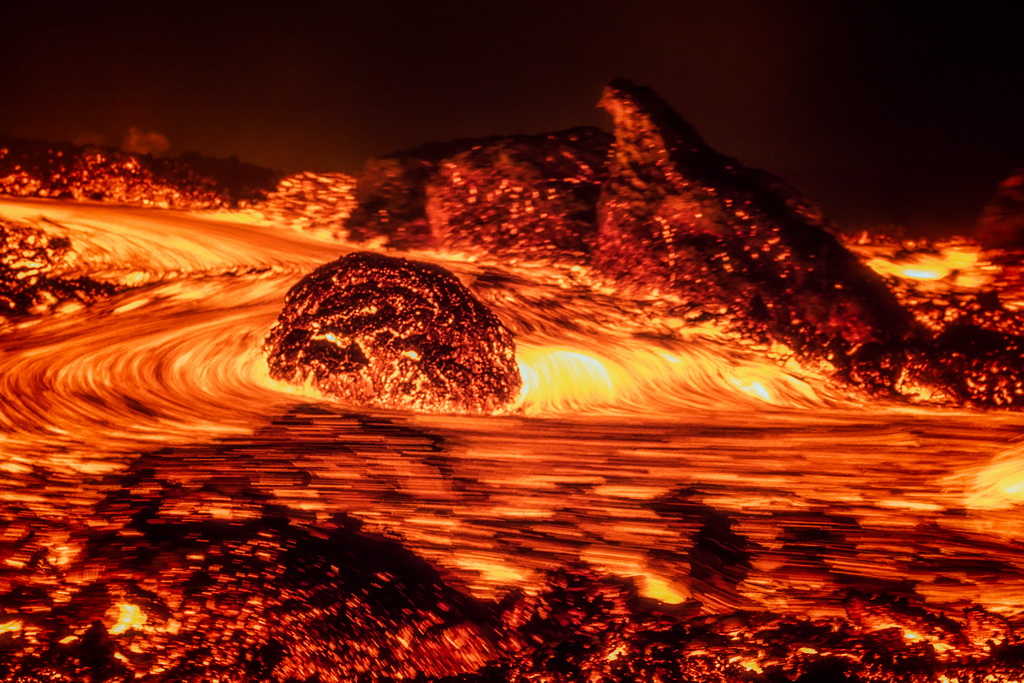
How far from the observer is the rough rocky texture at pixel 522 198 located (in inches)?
142

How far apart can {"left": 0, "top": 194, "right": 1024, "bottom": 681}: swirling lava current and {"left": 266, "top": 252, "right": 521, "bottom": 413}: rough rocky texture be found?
95mm

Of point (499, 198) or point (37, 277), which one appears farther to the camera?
point (499, 198)

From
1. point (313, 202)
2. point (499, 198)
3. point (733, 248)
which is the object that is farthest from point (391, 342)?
point (313, 202)

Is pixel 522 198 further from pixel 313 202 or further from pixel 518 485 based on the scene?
pixel 518 485

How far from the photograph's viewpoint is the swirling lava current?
1.38 m

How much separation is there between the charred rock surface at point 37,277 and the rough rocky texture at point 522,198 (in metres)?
1.62

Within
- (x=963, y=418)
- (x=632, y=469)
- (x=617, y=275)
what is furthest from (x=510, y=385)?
(x=963, y=418)

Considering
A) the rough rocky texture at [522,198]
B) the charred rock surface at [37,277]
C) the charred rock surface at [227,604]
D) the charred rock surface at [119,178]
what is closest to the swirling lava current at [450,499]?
the charred rock surface at [227,604]

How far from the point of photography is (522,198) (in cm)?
369

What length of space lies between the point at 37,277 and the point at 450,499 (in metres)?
2.28

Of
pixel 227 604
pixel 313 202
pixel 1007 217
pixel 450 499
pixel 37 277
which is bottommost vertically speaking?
pixel 227 604

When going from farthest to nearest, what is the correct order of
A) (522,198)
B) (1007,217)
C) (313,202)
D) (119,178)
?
1. (313,202)
2. (119,178)
3. (522,198)
4. (1007,217)

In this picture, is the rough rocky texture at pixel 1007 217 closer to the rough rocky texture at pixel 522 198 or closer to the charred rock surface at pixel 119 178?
the rough rocky texture at pixel 522 198

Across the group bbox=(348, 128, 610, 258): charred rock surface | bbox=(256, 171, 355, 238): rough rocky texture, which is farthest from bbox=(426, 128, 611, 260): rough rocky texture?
bbox=(256, 171, 355, 238): rough rocky texture
